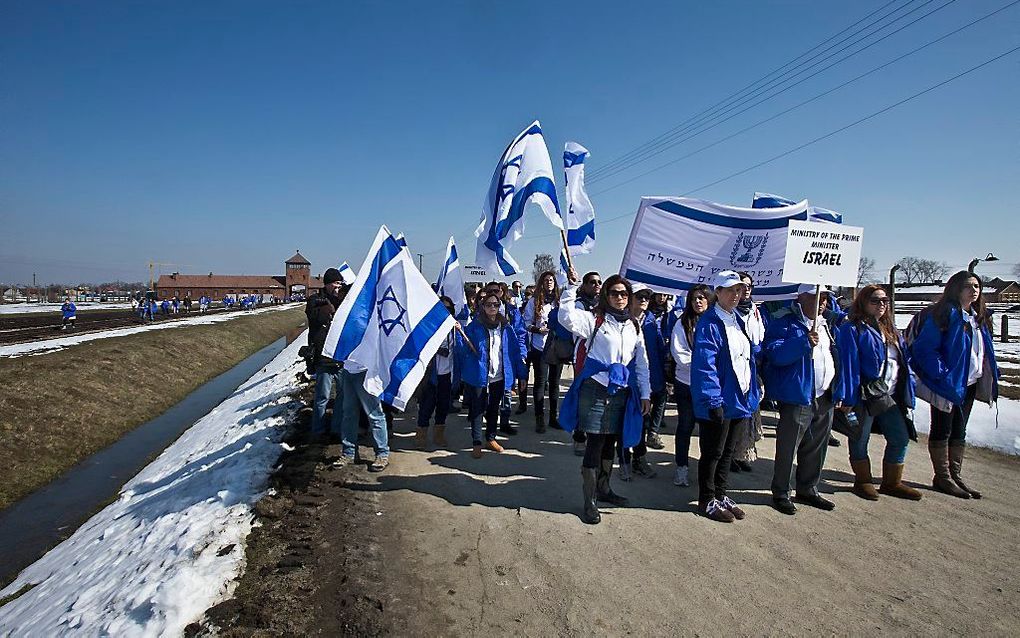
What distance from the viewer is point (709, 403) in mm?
4438

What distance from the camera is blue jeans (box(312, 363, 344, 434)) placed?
7141 millimetres

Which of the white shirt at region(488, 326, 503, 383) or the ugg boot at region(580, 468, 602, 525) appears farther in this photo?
the white shirt at region(488, 326, 503, 383)

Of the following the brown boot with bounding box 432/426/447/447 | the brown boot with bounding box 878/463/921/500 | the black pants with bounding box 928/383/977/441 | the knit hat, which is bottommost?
the brown boot with bounding box 432/426/447/447

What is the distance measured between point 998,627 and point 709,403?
220cm

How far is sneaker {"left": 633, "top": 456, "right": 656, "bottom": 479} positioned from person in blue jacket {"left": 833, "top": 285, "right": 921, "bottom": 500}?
2.06 m

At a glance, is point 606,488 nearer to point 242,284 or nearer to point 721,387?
point 721,387

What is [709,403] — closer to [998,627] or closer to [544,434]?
[998,627]

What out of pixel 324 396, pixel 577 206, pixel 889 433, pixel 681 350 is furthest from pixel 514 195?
pixel 889 433

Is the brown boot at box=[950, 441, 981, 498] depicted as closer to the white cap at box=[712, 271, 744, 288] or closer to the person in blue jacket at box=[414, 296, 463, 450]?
the white cap at box=[712, 271, 744, 288]

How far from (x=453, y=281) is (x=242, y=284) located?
124958 mm

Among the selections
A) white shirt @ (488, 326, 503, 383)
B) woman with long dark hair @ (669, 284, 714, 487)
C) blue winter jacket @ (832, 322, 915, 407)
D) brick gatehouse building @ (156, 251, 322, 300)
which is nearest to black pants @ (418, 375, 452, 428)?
white shirt @ (488, 326, 503, 383)

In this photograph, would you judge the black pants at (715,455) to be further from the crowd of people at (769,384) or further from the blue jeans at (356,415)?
the blue jeans at (356,415)

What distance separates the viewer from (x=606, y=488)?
16.7ft

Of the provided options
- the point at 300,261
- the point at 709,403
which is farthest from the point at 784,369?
the point at 300,261
